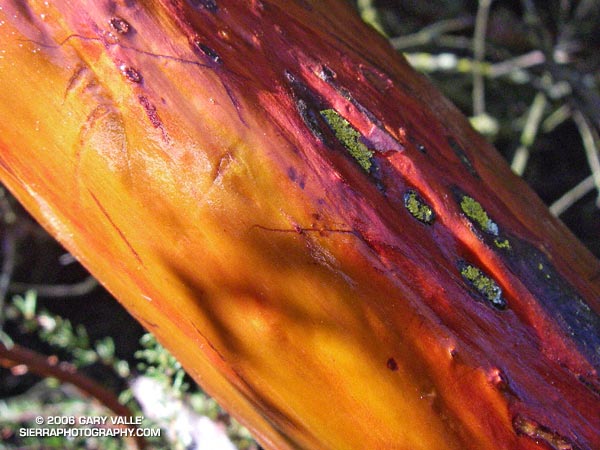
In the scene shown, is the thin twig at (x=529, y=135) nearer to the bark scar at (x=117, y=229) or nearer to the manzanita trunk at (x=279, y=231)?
the manzanita trunk at (x=279, y=231)

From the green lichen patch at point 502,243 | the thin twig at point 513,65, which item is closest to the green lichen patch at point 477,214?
the green lichen patch at point 502,243

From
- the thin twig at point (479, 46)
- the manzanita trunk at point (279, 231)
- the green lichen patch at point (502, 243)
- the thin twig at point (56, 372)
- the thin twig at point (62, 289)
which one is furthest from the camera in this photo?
the thin twig at point (62, 289)

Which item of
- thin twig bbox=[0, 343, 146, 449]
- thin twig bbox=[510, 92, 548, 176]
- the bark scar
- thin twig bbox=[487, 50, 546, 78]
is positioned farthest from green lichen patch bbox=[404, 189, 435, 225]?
thin twig bbox=[487, 50, 546, 78]

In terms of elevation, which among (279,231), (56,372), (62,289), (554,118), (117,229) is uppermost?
(554,118)


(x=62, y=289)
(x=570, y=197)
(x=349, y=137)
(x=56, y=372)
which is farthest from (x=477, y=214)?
(x=62, y=289)

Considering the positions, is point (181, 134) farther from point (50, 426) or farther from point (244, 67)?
point (50, 426)

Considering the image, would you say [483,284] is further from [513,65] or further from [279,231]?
[513,65]

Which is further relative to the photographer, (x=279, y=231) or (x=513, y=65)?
(x=513, y=65)

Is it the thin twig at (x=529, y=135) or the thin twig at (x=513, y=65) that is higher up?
the thin twig at (x=513, y=65)
